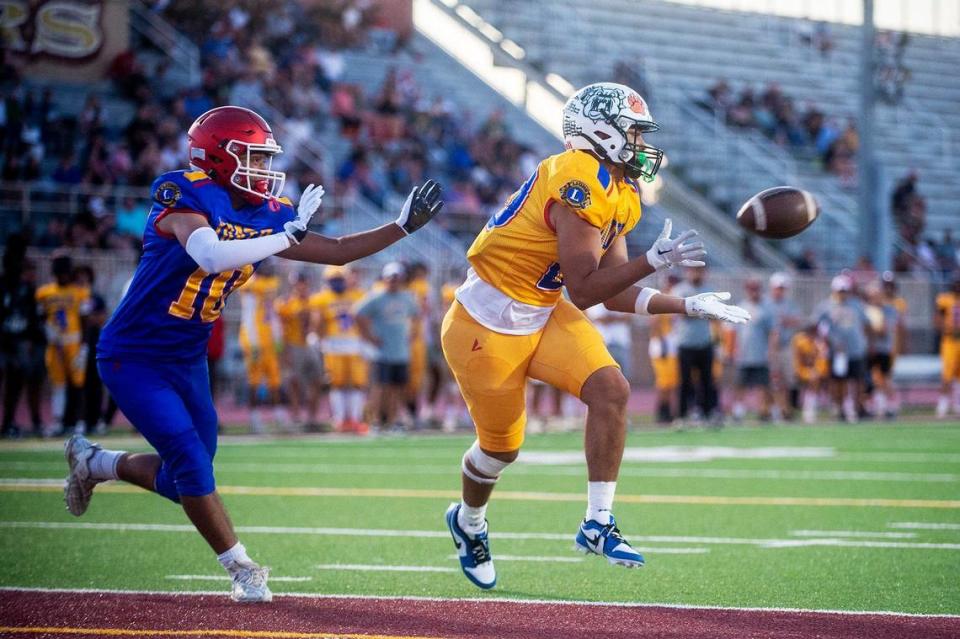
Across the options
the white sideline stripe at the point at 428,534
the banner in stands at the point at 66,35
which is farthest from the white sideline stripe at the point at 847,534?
the banner in stands at the point at 66,35

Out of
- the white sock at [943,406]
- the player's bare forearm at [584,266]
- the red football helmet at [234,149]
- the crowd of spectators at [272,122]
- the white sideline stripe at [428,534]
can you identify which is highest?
the crowd of spectators at [272,122]

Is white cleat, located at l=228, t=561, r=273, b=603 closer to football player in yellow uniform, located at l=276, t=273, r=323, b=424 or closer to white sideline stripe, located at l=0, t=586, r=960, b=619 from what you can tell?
white sideline stripe, located at l=0, t=586, r=960, b=619

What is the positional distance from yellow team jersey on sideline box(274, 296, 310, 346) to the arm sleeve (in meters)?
10.8

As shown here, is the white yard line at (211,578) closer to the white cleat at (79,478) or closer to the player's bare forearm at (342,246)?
the white cleat at (79,478)

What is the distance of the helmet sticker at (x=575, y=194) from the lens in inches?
221

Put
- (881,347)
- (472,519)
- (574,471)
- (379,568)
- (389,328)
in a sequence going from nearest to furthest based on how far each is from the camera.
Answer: (472,519)
(379,568)
(574,471)
(389,328)
(881,347)

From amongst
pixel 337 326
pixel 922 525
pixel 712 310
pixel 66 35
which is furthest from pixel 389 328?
pixel 712 310

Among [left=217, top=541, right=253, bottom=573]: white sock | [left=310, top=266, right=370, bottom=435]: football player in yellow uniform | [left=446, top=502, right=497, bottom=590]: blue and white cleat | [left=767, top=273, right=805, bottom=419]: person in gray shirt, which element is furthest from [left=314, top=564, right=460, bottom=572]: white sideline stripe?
[left=767, top=273, right=805, bottom=419]: person in gray shirt

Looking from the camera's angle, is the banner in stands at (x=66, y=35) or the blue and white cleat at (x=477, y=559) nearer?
the blue and white cleat at (x=477, y=559)

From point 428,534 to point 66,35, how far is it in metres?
15.1

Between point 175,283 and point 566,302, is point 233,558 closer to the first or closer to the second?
point 175,283

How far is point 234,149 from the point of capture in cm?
571

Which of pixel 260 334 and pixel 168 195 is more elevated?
pixel 168 195

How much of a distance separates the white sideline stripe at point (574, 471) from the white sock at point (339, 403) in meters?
3.87
